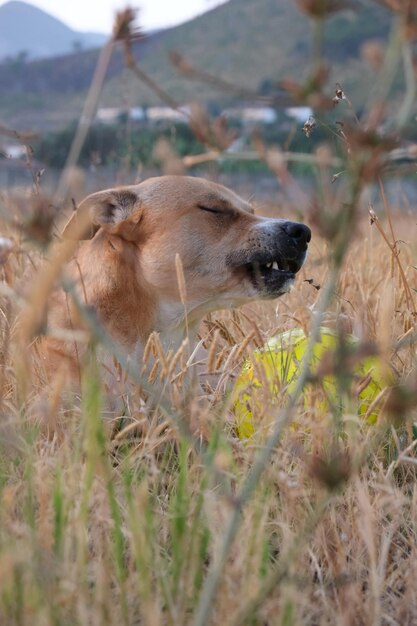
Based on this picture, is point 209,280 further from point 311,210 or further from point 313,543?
point 311,210

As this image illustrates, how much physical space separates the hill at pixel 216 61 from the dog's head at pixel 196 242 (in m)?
52.9

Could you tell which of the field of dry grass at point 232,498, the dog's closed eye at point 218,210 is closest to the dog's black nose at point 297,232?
the dog's closed eye at point 218,210

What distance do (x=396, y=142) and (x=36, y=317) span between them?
24.0 inches

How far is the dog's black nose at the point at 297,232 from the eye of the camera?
11.0 ft

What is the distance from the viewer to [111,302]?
3.28 meters

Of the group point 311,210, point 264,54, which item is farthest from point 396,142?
point 264,54

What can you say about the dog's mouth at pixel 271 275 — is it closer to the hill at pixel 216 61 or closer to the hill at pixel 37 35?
the hill at pixel 216 61

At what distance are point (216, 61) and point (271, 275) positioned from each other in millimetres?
67005

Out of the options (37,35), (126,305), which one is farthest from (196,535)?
(37,35)

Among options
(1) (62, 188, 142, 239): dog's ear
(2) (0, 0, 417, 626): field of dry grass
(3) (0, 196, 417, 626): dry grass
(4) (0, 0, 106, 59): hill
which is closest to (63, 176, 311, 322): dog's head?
(1) (62, 188, 142, 239): dog's ear

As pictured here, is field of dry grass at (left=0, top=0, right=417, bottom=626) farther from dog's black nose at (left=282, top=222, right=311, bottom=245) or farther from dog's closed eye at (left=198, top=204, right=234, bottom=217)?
dog's closed eye at (left=198, top=204, right=234, bottom=217)

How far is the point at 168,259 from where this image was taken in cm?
342

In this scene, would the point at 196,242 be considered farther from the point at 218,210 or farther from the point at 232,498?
the point at 232,498

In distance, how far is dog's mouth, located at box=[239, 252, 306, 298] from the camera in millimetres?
3352
